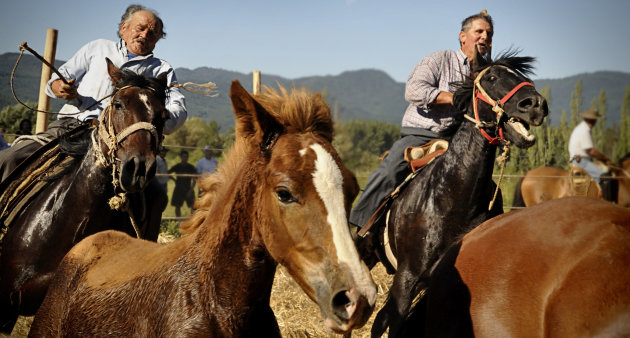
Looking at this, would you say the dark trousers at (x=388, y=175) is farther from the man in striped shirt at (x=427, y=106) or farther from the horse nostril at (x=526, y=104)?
the horse nostril at (x=526, y=104)

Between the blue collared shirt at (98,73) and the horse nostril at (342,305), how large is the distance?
3037mm

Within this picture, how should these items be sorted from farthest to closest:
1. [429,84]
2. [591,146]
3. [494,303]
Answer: [591,146] → [429,84] → [494,303]

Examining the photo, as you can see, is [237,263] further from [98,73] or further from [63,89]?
[98,73]

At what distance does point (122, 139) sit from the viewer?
12.2ft

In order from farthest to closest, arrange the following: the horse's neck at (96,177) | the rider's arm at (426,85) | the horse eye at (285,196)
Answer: the rider's arm at (426,85)
the horse's neck at (96,177)
the horse eye at (285,196)

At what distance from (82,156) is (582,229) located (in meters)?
3.63

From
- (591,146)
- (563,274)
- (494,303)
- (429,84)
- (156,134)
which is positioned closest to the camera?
(563,274)

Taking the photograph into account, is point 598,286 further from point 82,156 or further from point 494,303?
point 82,156

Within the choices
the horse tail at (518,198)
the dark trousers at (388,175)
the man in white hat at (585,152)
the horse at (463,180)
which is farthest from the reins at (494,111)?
the horse tail at (518,198)

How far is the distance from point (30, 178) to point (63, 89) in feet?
2.58

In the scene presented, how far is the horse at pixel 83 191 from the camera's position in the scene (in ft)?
12.0

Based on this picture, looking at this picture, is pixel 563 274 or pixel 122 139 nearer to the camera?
pixel 563 274

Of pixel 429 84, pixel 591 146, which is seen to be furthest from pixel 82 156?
pixel 591 146

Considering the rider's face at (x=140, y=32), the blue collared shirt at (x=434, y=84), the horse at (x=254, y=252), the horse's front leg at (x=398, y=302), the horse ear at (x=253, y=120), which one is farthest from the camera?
the blue collared shirt at (x=434, y=84)
